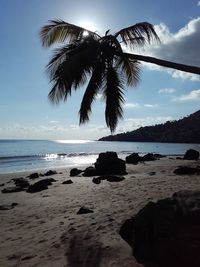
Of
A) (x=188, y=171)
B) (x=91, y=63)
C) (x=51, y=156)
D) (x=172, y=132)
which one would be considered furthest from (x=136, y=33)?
(x=172, y=132)

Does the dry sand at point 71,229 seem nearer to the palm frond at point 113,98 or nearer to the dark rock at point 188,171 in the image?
the palm frond at point 113,98

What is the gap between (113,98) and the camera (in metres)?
12.5

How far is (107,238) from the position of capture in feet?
20.9

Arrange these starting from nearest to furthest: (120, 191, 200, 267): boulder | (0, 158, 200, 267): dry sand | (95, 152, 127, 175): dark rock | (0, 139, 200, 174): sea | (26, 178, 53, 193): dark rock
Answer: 1. (120, 191, 200, 267): boulder
2. (0, 158, 200, 267): dry sand
3. (26, 178, 53, 193): dark rock
4. (95, 152, 127, 175): dark rock
5. (0, 139, 200, 174): sea

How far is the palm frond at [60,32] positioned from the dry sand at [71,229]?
5503 millimetres

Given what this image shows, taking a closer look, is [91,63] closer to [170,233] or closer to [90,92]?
[90,92]

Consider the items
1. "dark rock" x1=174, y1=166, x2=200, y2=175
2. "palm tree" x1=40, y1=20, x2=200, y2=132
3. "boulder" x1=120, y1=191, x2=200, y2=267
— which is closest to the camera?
"boulder" x1=120, y1=191, x2=200, y2=267

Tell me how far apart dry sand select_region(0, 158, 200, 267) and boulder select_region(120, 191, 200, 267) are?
36 centimetres

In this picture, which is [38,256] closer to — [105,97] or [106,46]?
[106,46]

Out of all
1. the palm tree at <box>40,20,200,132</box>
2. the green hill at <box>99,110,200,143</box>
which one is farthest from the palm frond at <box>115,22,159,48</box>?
the green hill at <box>99,110,200,143</box>

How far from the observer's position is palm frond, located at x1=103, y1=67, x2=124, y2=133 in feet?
40.6

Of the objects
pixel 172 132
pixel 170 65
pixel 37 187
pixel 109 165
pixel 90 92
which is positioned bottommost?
pixel 37 187

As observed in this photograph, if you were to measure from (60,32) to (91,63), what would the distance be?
2.34 m

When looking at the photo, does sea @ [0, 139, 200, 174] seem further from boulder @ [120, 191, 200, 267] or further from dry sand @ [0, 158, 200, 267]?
boulder @ [120, 191, 200, 267]
